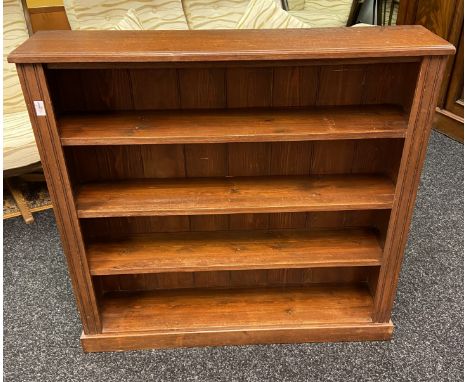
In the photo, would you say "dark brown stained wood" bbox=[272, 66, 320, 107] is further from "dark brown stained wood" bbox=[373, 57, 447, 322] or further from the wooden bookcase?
"dark brown stained wood" bbox=[373, 57, 447, 322]

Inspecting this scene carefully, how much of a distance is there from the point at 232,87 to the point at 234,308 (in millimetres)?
827

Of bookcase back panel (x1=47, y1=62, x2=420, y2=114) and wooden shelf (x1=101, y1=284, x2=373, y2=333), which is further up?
bookcase back panel (x1=47, y1=62, x2=420, y2=114)

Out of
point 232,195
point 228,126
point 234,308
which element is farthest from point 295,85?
point 234,308

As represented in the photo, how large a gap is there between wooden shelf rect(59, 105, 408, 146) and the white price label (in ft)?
0.26

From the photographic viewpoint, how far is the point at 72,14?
2529mm

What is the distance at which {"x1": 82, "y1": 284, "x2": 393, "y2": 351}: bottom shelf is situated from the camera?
1.64 metres

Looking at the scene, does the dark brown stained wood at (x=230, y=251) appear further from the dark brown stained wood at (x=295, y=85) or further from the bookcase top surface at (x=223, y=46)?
the bookcase top surface at (x=223, y=46)

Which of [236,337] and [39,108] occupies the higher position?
[39,108]

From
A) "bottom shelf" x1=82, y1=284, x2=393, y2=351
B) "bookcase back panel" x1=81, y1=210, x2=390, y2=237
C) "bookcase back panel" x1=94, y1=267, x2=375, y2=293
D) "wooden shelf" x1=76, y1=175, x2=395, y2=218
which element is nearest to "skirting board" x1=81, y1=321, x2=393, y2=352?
"bottom shelf" x1=82, y1=284, x2=393, y2=351

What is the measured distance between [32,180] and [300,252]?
1725mm

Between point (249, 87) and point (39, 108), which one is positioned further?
point (249, 87)

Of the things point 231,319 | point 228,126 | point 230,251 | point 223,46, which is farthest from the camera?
point 231,319

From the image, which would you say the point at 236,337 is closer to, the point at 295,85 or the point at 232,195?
the point at 232,195

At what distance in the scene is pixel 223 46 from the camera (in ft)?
3.87
